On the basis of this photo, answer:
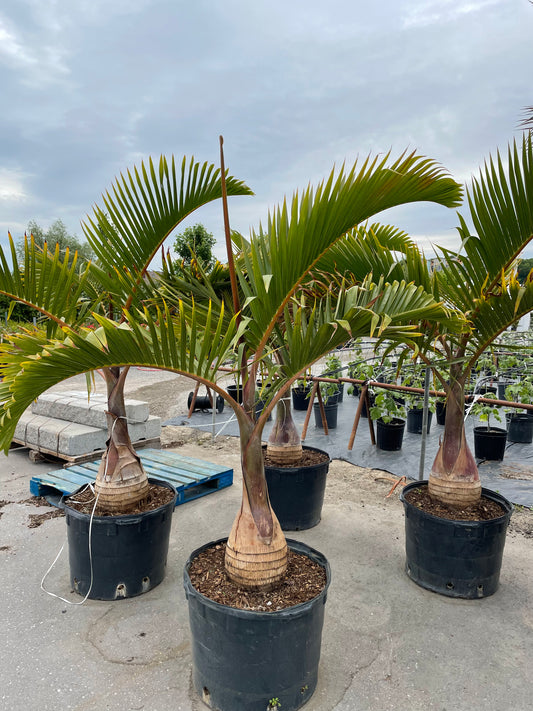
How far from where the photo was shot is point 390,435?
5633 mm

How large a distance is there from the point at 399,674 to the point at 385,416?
3.63 m

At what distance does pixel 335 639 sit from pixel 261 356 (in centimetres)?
→ 158

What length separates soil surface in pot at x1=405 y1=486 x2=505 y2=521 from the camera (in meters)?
2.73

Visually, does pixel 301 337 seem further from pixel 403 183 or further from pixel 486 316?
pixel 486 316

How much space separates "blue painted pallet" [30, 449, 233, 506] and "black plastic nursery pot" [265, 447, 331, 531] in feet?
2.73

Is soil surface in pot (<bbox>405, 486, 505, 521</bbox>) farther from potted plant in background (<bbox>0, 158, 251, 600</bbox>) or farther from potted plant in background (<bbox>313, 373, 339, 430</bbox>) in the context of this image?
potted plant in background (<bbox>313, 373, 339, 430</bbox>)

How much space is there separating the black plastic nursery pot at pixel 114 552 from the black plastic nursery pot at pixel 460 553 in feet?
5.16

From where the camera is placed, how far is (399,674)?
211 cm

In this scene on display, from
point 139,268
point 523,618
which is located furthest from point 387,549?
point 139,268

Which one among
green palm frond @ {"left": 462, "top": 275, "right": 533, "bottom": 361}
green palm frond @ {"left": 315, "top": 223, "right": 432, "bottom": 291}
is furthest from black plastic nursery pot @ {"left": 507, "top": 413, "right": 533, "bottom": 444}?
green palm frond @ {"left": 315, "top": 223, "right": 432, "bottom": 291}

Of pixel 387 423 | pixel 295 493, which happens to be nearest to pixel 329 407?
pixel 387 423

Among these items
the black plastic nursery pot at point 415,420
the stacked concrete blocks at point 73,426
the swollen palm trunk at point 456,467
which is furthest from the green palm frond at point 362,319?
the black plastic nursery pot at point 415,420

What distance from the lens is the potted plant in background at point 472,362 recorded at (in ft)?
7.59

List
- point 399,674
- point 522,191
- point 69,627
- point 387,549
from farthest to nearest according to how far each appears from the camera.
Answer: point 387,549 < point 69,627 < point 522,191 < point 399,674
